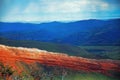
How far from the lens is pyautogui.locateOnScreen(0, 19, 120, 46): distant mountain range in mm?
7289

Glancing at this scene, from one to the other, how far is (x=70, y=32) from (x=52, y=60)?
0.64 metres

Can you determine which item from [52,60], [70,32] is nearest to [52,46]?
[52,60]

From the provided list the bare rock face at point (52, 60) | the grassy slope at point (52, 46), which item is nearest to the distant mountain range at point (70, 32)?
the grassy slope at point (52, 46)

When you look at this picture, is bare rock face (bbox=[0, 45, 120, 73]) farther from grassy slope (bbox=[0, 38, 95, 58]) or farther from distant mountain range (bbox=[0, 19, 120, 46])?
distant mountain range (bbox=[0, 19, 120, 46])

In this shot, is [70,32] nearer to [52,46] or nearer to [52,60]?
[52,46]

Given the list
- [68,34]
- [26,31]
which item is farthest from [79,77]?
[26,31]

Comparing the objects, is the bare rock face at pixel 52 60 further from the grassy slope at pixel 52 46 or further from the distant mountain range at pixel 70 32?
the distant mountain range at pixel 70 32

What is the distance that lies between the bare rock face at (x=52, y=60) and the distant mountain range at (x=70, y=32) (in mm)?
257

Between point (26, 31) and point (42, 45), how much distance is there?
0.40 meters

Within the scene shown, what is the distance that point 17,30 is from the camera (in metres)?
7.37

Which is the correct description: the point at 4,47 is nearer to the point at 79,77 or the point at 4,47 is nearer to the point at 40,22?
the point at 40,22

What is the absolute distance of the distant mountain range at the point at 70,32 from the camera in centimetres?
729

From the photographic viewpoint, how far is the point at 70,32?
7363 millimetres

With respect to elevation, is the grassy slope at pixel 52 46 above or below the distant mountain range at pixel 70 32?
below
